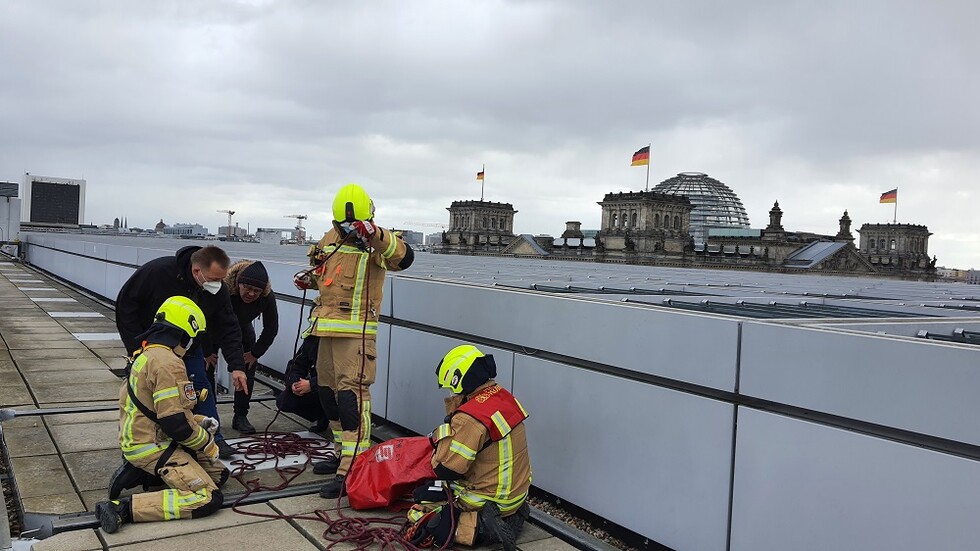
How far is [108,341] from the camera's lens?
498 inches

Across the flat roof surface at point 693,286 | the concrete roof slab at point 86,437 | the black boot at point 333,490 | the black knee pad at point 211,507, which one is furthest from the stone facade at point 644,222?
the black knee pad at point 211,507

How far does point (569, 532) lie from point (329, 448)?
2.69 m

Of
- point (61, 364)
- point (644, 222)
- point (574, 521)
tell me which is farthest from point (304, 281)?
point (644, 222)

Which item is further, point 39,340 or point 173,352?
point 39,340

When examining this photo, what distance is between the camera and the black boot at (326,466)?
6.10m

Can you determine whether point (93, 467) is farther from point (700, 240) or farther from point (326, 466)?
point (700, 240)

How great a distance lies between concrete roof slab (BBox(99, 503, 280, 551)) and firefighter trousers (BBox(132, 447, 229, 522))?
55mm

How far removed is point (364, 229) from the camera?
527 centimetres

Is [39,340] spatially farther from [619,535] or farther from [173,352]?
[619,535]

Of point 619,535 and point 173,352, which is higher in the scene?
point 173,352

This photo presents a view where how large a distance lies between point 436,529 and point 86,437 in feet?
13.0

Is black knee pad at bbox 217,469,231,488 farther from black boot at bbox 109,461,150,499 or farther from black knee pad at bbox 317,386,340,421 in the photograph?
black knee pad at bbox 317,386,340,421

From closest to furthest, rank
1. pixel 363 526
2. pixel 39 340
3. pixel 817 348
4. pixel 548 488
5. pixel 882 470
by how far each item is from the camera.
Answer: pixel 882 470
pixel 817 348
pixel 363 526
pixel 548 488
pixel 39 340

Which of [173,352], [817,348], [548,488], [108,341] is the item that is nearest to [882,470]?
[817,348]
